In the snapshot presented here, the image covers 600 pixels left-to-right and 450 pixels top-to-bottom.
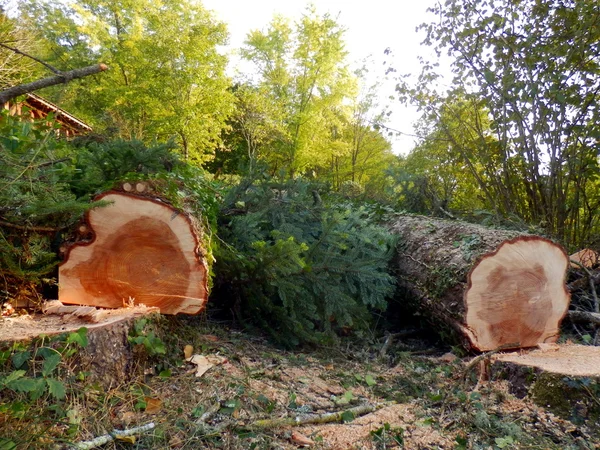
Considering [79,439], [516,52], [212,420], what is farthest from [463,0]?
[79,439]

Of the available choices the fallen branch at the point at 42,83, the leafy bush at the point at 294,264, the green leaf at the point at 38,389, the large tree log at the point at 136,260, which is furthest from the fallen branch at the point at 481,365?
the fallen branch at the point at 42,83

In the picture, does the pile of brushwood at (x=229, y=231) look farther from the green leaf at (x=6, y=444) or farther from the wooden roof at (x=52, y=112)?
the green leaf at (x=6, y=444)

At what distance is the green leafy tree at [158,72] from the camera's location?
596 inches

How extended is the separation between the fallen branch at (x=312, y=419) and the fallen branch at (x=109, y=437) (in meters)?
0.47

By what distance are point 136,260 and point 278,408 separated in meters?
1.24

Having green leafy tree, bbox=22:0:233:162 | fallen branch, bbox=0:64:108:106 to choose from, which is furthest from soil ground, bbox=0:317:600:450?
green leafy tree, bbox=22:0:233:162

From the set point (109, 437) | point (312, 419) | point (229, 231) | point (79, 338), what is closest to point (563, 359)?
point (312, 419)

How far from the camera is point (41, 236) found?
2725 millimetres

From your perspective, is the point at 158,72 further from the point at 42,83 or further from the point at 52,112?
the point at 42,83

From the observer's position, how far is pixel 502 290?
3.49 metres

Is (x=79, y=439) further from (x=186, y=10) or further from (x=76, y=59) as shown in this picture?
(x=76, y=59)

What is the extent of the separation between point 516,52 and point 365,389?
4738 millimetres

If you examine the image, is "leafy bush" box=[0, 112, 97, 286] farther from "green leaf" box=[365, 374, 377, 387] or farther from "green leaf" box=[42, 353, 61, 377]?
"green leaf" box=[365, 374, 377, 387]

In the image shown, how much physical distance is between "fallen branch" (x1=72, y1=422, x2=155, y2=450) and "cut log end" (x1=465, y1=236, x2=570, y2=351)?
241 centimetres
